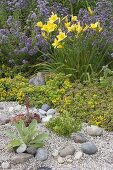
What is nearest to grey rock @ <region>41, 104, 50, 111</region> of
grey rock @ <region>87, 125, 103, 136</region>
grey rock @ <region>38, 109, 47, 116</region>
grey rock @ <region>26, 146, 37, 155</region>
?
grey rock @ <region>38, 109, 47, 116</region>

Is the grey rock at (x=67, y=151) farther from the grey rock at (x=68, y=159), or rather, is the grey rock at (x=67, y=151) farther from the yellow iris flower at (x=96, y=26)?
the yellow iris flower at (x=96, y=26)

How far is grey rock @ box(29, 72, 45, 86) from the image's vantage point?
5855 millimetres

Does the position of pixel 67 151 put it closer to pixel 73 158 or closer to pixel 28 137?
pixel 73 158

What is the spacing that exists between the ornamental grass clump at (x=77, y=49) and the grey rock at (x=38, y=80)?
7.0 inches

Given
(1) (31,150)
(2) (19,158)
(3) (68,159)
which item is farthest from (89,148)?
(2) (19,158)

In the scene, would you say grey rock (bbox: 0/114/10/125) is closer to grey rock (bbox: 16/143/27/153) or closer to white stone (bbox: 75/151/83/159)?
grey rock (bbox: 16/143/27/153)

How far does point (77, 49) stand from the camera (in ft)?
18.8

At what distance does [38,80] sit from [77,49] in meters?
0.64

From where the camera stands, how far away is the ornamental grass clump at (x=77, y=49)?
566 cm

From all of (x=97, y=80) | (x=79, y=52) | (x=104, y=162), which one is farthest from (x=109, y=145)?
(x=79, y=52)

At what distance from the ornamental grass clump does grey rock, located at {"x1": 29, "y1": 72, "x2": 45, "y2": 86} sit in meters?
0.18

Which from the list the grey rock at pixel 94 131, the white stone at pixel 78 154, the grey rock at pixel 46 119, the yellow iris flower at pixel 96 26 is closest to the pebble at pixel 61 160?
the white stone at pixel 78 154

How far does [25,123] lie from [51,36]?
1.96 m

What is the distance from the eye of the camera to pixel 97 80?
219 inches
